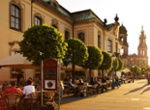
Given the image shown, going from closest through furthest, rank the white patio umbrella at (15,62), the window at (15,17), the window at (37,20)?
the white patio umbrella at (15,62) < the window at (15,17) < the window at (37,20)

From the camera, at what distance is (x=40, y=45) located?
13.2 m

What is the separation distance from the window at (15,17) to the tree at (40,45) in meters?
6.12

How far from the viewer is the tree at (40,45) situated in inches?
512

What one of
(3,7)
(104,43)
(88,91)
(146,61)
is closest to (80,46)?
(88,91)

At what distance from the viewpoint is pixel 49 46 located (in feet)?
43.6

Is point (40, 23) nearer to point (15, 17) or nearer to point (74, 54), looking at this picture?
point (15, 17)

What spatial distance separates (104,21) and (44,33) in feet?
82.9

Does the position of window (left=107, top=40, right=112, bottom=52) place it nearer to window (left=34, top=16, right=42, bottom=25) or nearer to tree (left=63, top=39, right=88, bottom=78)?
window (left=34, top=16, right=42, bottom=25)

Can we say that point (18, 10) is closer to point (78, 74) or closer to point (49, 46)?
point (49, 46)

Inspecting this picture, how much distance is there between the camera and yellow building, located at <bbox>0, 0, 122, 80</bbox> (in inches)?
701

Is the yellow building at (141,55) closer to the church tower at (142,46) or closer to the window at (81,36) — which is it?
the church tower at (142,46)

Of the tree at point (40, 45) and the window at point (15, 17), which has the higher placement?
the window at point (15, 17)

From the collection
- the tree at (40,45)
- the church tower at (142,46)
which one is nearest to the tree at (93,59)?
the tree at (40,45)

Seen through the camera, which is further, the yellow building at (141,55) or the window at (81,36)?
the yellow building at (141,55)
